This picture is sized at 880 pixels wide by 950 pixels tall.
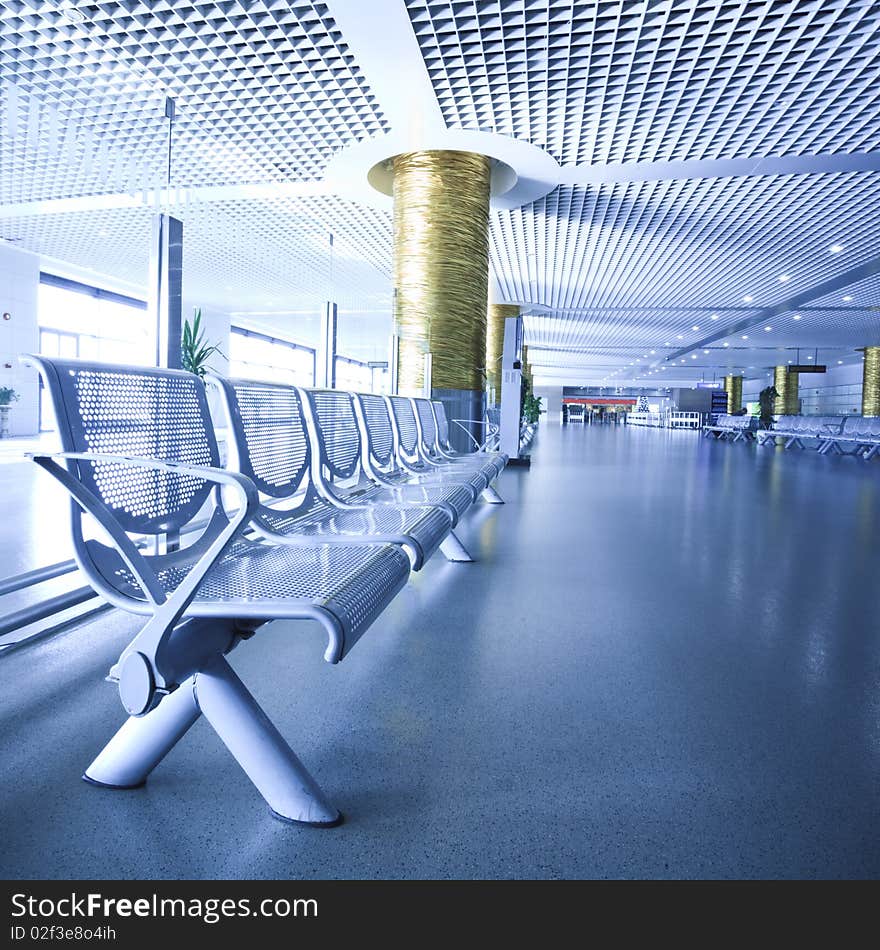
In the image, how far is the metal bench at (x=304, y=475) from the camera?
1.93 metres

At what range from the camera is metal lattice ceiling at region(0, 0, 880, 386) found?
16.0ft

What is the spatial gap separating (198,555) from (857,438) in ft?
53.0

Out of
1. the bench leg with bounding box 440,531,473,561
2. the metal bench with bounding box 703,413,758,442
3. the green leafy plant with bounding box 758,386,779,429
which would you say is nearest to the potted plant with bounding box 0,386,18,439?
the bench leg with bounding box 440,531,473,561

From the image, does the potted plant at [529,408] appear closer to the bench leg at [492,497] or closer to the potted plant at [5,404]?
the bench leg at [492,497]

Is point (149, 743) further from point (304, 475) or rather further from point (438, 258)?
point (438, 258)

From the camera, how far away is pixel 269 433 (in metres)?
2.22

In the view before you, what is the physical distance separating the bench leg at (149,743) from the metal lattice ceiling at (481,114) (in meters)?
4.84

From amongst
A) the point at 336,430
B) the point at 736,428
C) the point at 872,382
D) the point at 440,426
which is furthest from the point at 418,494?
the point at 872,382

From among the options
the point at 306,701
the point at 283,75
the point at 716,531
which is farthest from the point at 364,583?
the point at 283,75

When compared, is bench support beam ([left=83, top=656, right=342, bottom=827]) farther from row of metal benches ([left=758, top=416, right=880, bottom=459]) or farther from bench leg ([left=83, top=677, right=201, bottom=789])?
row of metal benches ([left=758, top=416, right=880, bottom=459])

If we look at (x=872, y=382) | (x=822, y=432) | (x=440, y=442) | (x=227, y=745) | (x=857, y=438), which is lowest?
(x=227, y=745)

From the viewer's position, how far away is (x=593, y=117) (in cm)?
627

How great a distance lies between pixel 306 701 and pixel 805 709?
4.39 feet

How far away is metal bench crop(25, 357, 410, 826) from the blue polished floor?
10cm
